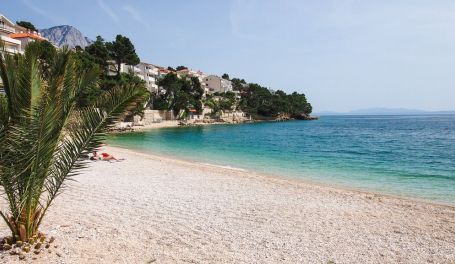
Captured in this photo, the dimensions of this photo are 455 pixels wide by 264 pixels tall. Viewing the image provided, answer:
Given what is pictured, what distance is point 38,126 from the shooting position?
5285mm

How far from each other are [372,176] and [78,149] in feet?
58.3

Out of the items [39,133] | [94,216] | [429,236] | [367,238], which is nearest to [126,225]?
[94,216]

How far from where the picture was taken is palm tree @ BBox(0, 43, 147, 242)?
544 centimetres

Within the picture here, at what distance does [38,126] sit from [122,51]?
236 ft

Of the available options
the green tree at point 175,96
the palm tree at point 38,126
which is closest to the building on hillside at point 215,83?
the green tree at point 175,96

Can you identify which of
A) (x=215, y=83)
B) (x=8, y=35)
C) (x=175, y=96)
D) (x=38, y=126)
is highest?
(x=215, y=83)

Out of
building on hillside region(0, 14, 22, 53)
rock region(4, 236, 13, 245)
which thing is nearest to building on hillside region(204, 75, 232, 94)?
building on hillside region(0, 14, 22, 53)

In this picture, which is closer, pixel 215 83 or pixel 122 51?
pixel 122 51

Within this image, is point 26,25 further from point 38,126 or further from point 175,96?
point 38,126

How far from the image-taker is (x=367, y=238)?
813 cm

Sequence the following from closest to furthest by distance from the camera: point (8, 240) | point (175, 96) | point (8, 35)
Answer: point (8, 240) → point (8, 35) → point (175, 96)

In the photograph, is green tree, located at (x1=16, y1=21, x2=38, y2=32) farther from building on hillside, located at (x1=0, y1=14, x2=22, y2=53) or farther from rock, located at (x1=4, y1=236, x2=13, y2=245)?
rock, located at (x1=4, y1=236, x2=13, y2=245)

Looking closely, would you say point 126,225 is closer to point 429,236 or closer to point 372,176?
point 429,236

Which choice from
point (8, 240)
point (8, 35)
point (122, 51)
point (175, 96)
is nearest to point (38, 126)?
point (8, 240)
